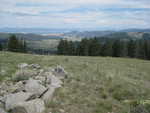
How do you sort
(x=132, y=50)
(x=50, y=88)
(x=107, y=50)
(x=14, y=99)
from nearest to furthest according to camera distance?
1. (x=14, y=99)
2. (x=50, y=88)
3. (x=107, y=50)
4. (x=132, y=50)

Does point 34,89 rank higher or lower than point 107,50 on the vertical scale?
higher

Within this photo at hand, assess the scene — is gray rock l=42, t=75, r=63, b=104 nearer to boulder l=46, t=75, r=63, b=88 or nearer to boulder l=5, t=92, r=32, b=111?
boulder l=46, t=75, r=63, b=88

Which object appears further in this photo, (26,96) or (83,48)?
(83,48)

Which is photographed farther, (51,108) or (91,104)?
(91,104)

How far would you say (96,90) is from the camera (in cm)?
748

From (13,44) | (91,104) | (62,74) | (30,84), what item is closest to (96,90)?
(91,104)

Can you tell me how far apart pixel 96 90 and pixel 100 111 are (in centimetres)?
202

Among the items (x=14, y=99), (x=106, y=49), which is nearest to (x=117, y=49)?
(x=106, y=49)

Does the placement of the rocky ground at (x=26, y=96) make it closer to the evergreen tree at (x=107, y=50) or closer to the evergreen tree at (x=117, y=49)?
the evergreen tree at (x=107, y=50)

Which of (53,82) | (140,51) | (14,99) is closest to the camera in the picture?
(14,99)

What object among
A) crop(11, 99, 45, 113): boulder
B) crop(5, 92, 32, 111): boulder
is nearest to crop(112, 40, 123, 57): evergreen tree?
crop(5, 92, 32, 111): boulder

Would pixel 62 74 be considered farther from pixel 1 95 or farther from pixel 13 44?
pixel 13 44

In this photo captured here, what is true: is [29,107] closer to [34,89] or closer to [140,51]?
[34,89]

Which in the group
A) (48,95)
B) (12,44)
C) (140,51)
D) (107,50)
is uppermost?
(12,44)
